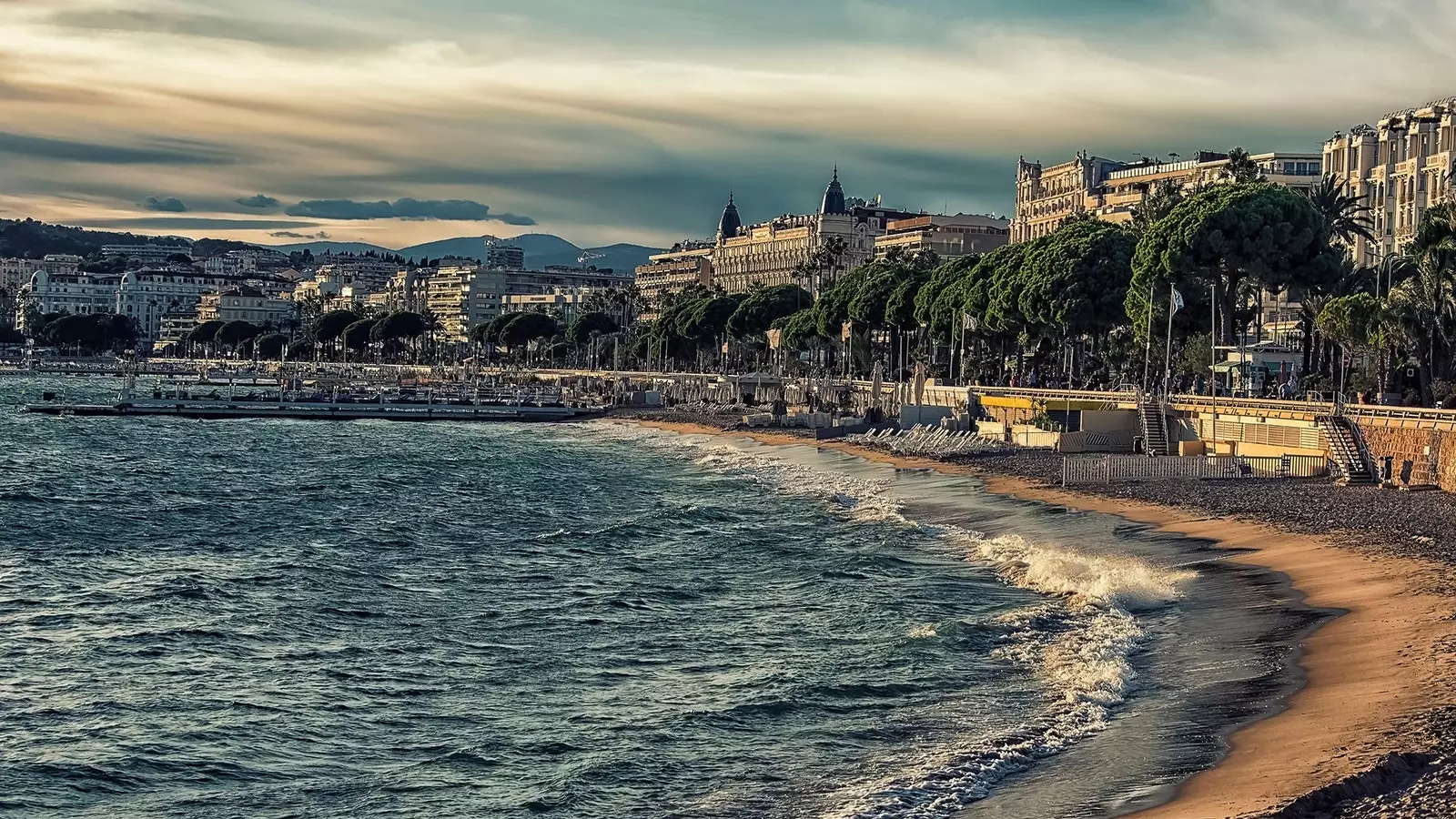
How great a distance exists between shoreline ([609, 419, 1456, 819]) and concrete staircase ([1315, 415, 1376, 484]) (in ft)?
39.3

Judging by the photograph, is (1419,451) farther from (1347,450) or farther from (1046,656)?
(1046,656)

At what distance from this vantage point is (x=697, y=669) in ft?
87.5

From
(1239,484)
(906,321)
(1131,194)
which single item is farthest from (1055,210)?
(1239,484)

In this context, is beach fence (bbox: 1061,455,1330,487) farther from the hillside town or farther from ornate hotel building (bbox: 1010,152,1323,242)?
ornate hotel building (bbox: 1010,152,1323,242)

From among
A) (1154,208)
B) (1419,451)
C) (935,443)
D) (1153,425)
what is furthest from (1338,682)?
(1154,208)

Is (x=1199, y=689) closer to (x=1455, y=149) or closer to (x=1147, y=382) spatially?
(x=1147, y=382)

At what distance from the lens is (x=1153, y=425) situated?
70.2 m

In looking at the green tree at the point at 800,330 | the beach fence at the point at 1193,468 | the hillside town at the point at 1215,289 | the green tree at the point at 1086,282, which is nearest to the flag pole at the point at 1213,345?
the hillside town at the point at 1215,289

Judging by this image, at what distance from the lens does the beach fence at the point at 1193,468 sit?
2157 inches

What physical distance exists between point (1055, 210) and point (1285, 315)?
59385mm

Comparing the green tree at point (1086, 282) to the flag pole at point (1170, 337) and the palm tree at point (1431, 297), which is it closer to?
the flag pole at point (1170, 337)

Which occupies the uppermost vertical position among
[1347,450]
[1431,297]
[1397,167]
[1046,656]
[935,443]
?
[1397,167]

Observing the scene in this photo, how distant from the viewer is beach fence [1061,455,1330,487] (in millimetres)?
54781

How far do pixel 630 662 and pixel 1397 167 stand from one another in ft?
349
